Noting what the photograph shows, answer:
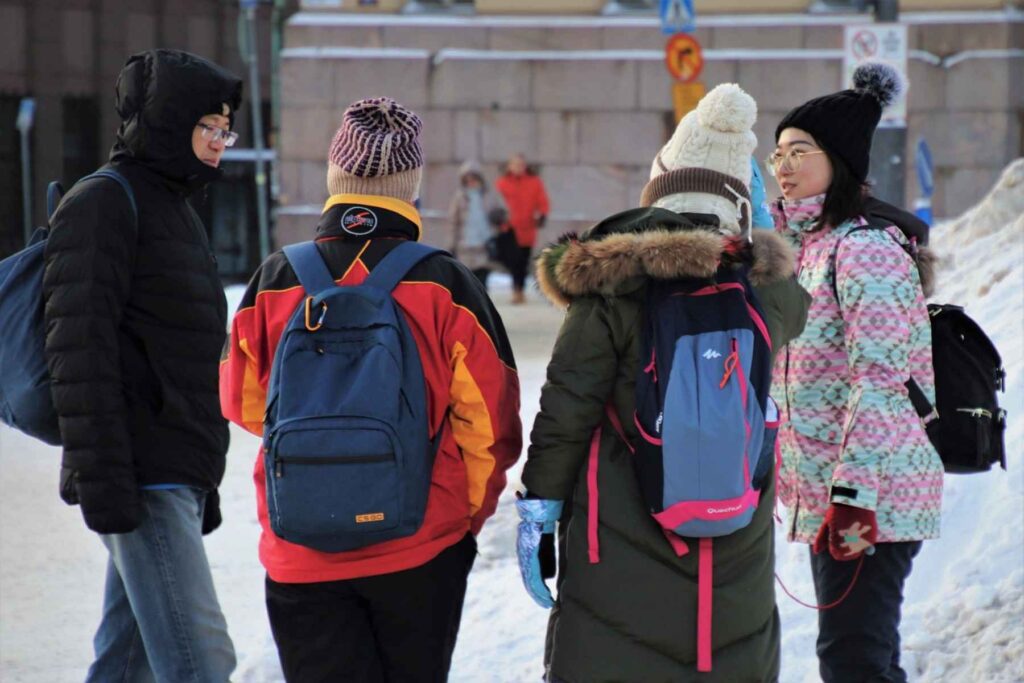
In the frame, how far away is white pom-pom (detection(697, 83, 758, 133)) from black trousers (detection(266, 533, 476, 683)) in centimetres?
110

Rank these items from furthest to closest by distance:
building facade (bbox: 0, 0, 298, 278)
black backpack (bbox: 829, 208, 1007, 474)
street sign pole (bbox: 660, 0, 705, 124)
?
building facade (bbox: 0, 0, 298, 278) → street sign pole (bbox: 660, 0, 705, 124) → black backpack (bbox: 829, 208, 1007, 474)

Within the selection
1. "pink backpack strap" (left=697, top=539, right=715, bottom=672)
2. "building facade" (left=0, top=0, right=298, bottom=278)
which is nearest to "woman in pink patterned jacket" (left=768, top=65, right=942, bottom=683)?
"pink backpack strap" (left=697, top=539, right=715, bottom=672)

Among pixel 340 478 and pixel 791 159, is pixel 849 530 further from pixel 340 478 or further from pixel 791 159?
pixel 340 478

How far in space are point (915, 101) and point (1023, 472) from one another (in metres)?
13.3

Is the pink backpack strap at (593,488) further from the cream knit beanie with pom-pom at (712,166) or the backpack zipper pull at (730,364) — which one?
the cream knit beanie with pom-pom at (712,166)

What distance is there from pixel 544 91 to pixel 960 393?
48.4 ft

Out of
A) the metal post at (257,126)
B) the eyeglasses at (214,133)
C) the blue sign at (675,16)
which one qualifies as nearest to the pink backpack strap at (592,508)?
the eyeglasses at (214,133)

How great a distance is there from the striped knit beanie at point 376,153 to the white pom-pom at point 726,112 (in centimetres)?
63

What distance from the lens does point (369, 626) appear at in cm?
320

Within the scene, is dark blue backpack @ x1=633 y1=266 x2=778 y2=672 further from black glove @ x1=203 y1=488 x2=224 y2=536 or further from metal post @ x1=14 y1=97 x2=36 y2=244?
metal post @ x1=14 y1=97 x2=36 y2=244

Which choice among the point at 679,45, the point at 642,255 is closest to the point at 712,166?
the point at 642,255

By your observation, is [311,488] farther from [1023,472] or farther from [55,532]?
[55,532]

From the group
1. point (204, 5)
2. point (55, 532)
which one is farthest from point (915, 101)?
point (55, 532)

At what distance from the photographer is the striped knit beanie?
3.26 meters
